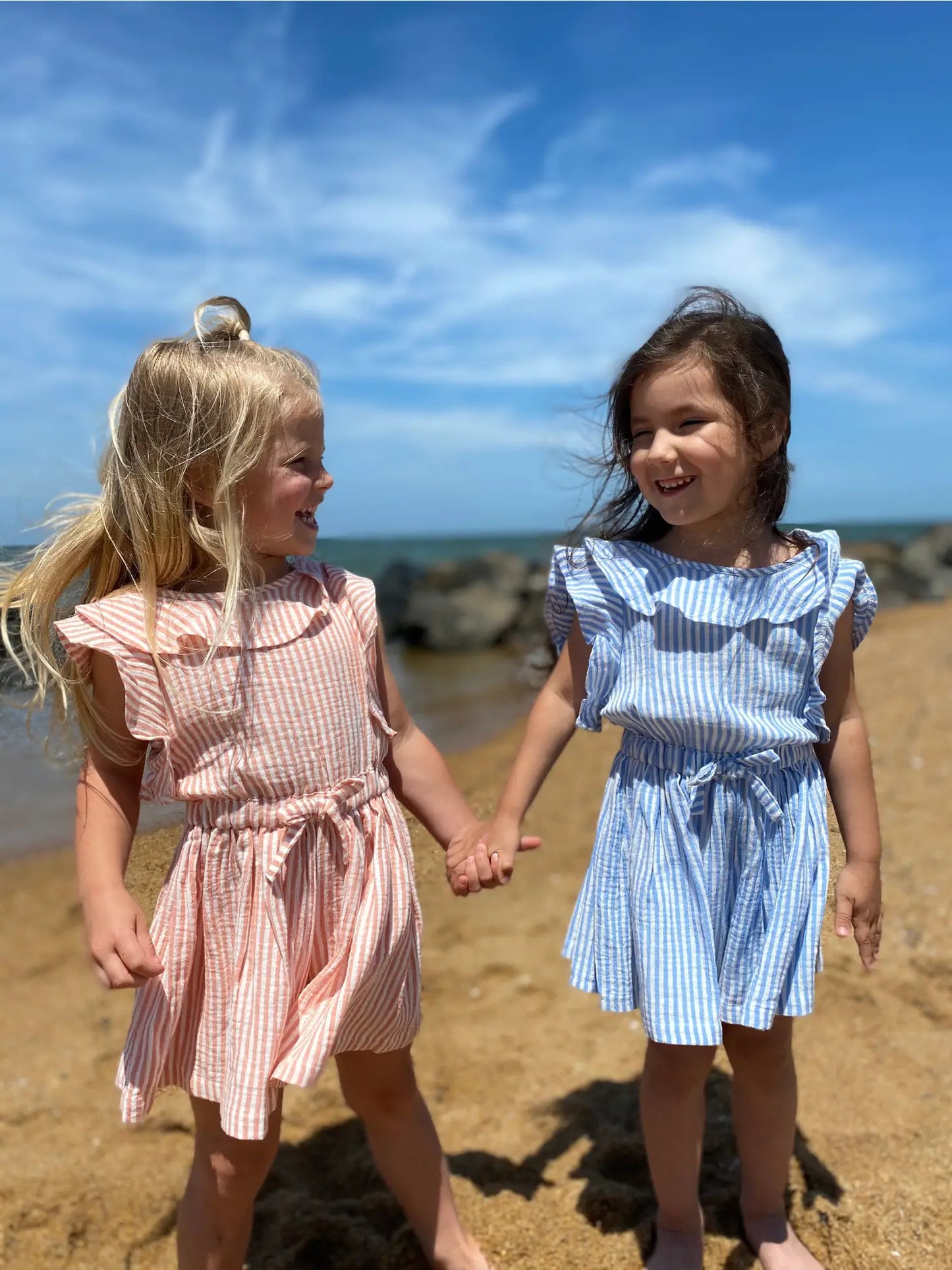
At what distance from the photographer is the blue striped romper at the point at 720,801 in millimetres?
1911

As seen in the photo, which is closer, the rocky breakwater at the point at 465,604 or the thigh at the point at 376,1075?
the thigh at the point at 376,1075

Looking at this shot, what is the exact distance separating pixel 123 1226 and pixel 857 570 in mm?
2218

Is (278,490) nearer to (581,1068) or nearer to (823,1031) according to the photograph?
(581,1068)

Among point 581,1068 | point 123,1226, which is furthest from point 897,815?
point 123,1226

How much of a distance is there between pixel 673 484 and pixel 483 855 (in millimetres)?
843

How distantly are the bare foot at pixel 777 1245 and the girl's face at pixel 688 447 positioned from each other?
1.54 meters

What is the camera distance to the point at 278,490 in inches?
73.7

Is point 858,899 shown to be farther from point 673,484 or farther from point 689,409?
point 689,409

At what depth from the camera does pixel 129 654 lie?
1.78m

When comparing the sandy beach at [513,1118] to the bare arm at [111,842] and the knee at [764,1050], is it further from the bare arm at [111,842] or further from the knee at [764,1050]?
the knee at [764,1050]

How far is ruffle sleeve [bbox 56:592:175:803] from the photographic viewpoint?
1.78 metres

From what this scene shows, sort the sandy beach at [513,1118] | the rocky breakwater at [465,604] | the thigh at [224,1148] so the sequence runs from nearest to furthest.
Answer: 1. the thigh at [224,1148]
2. the sandy beach at [513,1118]
3. the rocky breakwater at [465,604]

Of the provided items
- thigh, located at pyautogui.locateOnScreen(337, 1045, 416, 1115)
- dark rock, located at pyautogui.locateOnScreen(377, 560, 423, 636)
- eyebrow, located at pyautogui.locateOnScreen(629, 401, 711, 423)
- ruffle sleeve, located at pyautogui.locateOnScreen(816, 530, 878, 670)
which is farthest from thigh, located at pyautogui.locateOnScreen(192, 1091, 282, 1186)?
dark rock, located at pyautogui.locateOnScreen(377, 560, 423, 636)

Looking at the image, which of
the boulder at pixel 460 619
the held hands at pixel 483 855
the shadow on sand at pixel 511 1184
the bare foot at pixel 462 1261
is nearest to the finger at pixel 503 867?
the held hands at pixel 483 855
